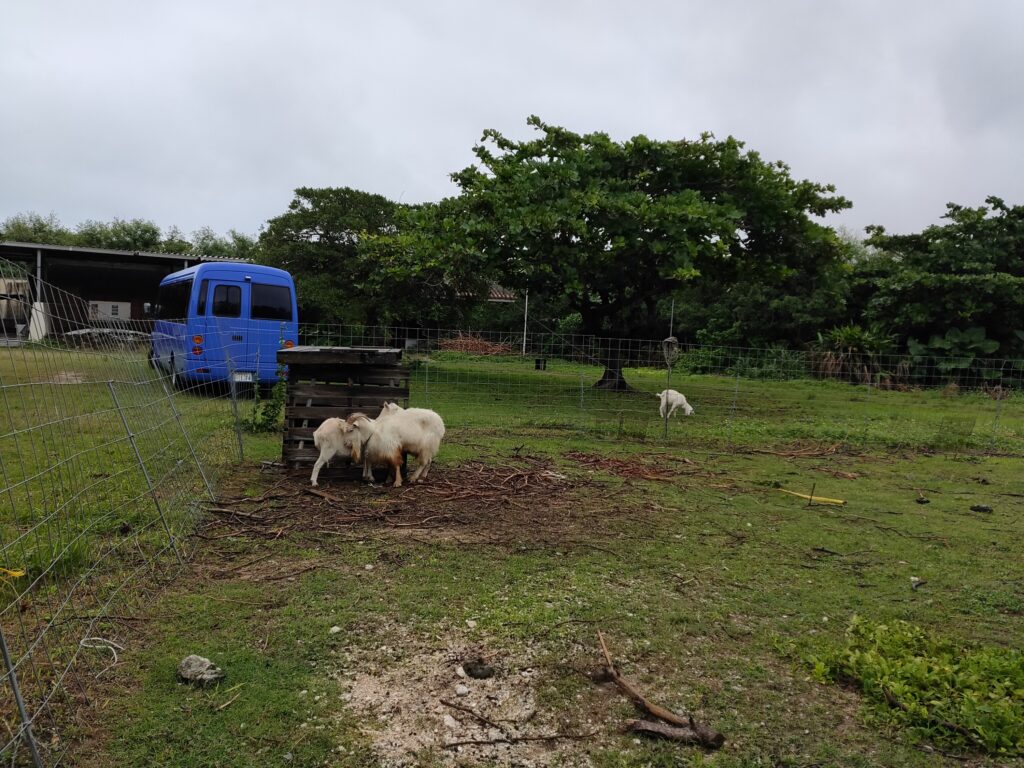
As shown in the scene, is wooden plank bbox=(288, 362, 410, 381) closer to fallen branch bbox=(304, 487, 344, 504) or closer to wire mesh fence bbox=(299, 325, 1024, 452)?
fallen branch bbox=(304, 487, 344, 504)

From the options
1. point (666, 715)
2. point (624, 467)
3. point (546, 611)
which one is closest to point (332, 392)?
point (624, 467)

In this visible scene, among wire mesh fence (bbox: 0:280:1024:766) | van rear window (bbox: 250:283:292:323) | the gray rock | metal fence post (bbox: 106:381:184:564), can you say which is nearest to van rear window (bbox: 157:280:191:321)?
van rear window (bbox: 250:283:292:323)

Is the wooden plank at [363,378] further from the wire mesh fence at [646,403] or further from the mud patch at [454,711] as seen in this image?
the mud patch at [454,711]

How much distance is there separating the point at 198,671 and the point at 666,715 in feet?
6.99

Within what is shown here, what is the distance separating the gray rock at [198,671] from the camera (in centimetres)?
300

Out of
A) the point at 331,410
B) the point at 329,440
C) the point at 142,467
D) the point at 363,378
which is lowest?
the point at 329,440

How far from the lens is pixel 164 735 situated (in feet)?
8.67

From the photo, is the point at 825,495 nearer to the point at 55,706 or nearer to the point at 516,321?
the point at 55,706

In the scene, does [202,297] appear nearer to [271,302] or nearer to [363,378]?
[271,302]

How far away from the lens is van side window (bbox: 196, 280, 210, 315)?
519 inches

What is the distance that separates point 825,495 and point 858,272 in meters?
21.0

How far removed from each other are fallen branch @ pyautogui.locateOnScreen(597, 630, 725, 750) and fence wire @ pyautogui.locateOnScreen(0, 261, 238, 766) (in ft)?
7.57

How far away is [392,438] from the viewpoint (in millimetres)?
6648

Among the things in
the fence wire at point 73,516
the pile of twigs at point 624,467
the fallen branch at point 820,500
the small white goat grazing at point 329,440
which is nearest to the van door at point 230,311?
the fence wire at point 73,516
